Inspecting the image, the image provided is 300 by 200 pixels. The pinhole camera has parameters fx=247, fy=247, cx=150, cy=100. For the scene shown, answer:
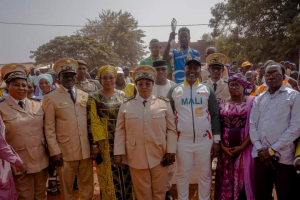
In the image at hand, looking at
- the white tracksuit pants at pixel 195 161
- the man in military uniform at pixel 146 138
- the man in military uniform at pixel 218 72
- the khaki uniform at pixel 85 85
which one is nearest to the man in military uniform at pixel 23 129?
the man in military uniform at pixel 146 138

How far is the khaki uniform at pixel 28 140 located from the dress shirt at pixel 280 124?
2.89 meters

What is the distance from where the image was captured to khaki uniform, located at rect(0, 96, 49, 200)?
3.20 metres

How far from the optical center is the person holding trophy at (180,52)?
517cm

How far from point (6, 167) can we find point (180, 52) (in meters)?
3.80

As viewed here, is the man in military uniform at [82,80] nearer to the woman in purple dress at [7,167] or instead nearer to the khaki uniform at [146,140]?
the khaki uniform at [146,140]

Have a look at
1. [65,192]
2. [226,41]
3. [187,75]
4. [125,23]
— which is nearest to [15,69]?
[65,192]

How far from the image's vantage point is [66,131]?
11.6 ft

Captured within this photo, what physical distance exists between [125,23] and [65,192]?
4246 cm

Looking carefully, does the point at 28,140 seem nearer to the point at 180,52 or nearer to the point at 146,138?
the point at 146,138

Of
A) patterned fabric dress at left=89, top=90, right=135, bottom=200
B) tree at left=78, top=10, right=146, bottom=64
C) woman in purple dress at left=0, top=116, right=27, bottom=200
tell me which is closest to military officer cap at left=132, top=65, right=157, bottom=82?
patterned fabric dress at left=89, top=90, right=135, bottom=200

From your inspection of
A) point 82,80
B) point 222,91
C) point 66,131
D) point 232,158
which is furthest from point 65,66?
point 232,158

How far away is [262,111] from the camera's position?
3.19m

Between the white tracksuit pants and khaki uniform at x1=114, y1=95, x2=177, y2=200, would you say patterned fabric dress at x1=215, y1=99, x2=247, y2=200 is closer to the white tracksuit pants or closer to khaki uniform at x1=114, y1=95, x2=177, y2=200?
the white tracksuit pants

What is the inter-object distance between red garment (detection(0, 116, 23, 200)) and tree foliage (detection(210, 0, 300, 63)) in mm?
19022
